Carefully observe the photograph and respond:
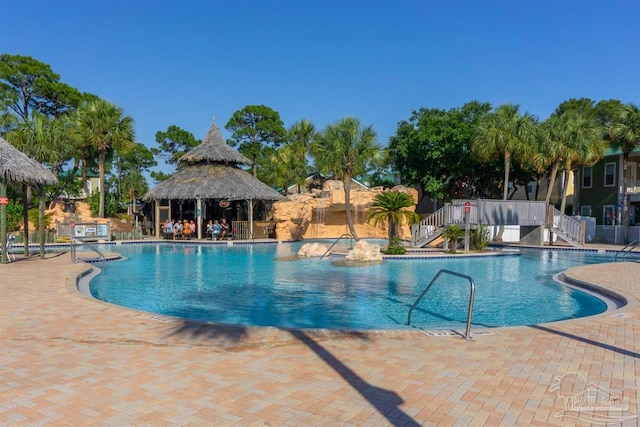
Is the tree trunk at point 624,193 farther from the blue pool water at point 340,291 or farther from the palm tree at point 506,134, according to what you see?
the blue pool water at point 340,291

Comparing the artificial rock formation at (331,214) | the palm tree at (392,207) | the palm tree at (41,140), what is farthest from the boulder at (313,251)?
the palm tree at (41,140)

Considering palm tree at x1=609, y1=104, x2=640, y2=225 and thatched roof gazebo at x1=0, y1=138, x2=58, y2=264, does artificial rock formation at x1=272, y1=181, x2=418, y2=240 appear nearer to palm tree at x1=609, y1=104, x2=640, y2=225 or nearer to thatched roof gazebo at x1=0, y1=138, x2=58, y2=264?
palm tree at x1=609, y1=104, x2=640, y2=225

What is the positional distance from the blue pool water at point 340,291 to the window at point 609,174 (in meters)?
13.0

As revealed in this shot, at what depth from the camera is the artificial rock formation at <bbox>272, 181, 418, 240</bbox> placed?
100 ft

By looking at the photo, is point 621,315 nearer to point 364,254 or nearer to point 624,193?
point 364,254

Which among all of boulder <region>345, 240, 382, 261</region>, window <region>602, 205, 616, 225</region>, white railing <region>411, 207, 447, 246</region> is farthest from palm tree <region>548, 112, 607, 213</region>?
boulder <region>345, 240, 382, 261</region>

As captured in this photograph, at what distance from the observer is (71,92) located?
41656 millimetres

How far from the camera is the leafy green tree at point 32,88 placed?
38688 mm

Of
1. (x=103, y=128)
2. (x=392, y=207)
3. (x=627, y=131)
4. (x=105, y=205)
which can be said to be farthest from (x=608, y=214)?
(x=103, y=128)

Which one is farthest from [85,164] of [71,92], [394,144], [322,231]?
[394,144]

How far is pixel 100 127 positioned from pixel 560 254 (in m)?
29.3

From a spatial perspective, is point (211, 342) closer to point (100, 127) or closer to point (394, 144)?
point (100, 127)

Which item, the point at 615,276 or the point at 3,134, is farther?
the point at 3,134

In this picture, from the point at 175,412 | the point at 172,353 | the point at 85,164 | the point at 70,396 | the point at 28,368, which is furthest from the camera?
the point at 85,164
